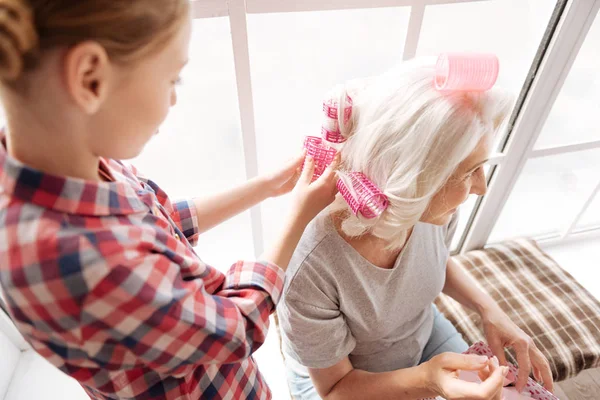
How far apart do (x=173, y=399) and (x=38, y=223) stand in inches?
15.3

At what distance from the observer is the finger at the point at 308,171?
0.79 metres

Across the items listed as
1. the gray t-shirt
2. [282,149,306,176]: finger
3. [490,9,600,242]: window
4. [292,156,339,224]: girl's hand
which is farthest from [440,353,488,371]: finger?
[490,9,600,242]: window

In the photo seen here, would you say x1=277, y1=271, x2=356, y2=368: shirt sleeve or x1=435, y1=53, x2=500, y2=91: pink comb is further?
x1=277, y1=271, x2=356, y2=368: shirt sleeve

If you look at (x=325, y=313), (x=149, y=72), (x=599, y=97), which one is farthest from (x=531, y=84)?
(x=149, y=72)

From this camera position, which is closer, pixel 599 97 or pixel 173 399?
pixel 173 399

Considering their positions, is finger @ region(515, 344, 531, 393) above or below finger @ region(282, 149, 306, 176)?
below

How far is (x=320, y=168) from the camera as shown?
32.4 inches

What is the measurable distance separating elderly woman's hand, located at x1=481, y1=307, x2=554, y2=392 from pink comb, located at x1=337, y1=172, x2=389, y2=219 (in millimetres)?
614

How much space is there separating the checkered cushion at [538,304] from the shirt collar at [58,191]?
1185 millimetres

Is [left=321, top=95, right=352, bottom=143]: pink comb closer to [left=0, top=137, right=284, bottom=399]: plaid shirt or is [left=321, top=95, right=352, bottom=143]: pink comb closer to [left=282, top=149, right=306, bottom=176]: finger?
[left=282, top=149, right=306, bottom=176]: finger

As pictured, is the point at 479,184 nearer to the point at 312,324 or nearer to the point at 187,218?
the point at 312,324

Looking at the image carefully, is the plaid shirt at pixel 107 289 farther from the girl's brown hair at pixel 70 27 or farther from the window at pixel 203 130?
the window at pixel 203 130

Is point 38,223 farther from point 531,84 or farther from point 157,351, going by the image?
point 531,84

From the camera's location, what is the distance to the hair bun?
1.16 ft
